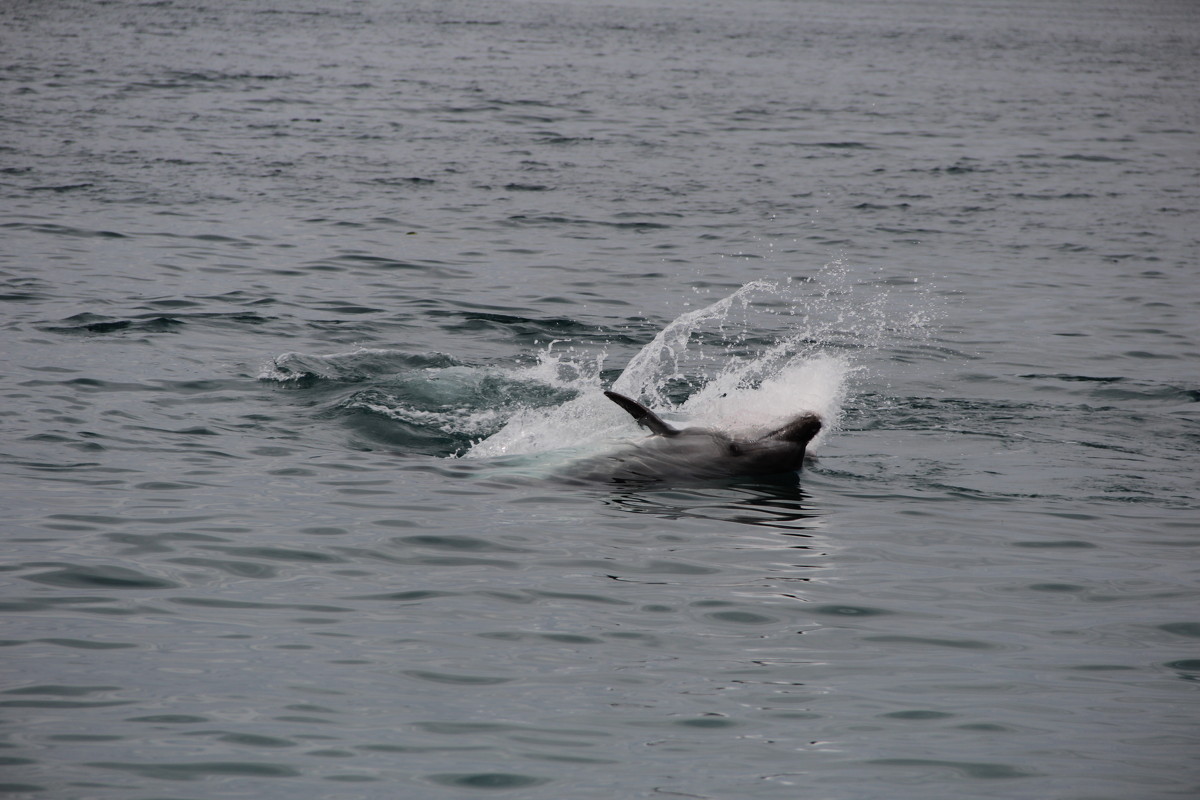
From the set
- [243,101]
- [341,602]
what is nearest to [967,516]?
[341,602]

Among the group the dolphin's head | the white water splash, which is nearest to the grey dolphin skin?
the dolphin's head

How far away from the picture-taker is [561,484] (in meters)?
10.3

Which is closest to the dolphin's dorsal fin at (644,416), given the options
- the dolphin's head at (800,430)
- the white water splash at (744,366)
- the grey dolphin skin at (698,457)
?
the grey dolphin skin at (698,457)

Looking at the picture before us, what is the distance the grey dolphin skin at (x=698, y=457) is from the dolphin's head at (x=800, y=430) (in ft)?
0.03

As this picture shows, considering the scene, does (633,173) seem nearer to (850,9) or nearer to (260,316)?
(260,316)

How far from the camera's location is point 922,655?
7316 mm

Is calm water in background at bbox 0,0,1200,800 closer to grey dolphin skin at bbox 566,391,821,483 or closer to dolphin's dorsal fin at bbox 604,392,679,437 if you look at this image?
grey dolphin skin at bbox 566,391,821,483

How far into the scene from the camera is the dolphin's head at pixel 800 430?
1009 centimetres

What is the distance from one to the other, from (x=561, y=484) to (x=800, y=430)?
182 centimetres

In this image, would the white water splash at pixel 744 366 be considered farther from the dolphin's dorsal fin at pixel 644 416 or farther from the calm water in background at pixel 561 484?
the dolphin's dorsal fin at pixel 644 416

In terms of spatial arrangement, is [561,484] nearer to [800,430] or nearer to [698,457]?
[698,457]

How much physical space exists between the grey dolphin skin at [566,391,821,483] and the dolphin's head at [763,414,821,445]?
1cm

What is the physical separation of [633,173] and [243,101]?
1046cm

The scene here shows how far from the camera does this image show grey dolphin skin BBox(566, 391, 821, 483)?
10320 millimetres
